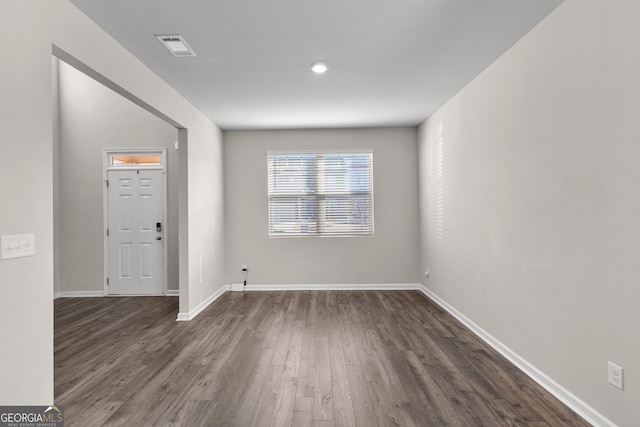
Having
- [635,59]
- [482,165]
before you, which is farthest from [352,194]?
[635,59]

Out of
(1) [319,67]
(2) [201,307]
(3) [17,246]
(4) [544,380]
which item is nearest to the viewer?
(3) [17,246]

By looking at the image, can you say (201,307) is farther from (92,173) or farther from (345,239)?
(92,173)

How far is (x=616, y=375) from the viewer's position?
1820mm

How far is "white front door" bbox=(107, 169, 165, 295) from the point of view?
17.4 ft

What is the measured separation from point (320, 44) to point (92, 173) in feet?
14.6

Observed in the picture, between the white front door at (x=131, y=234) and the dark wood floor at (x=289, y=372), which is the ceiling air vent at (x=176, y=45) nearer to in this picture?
the dark wood floor at (x=289, y=372)

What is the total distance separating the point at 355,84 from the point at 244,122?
6.85ft

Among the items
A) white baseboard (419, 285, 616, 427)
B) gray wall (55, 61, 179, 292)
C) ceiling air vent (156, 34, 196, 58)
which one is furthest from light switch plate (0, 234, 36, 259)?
gray wall (55, 61, 179, 292)

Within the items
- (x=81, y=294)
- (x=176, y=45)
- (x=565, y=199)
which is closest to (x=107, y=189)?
(x=81, y=294)

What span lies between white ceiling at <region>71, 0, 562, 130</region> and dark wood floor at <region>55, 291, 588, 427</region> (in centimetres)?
258

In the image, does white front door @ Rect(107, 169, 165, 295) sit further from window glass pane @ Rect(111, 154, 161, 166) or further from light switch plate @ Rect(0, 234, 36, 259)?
light switch plate @ Rect(0, 234, 36, 259)

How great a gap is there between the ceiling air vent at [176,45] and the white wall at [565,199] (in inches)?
104

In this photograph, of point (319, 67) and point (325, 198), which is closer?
point (319, 67)

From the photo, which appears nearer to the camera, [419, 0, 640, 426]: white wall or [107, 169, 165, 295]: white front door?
[419, 0, 640, 426]: white wall
